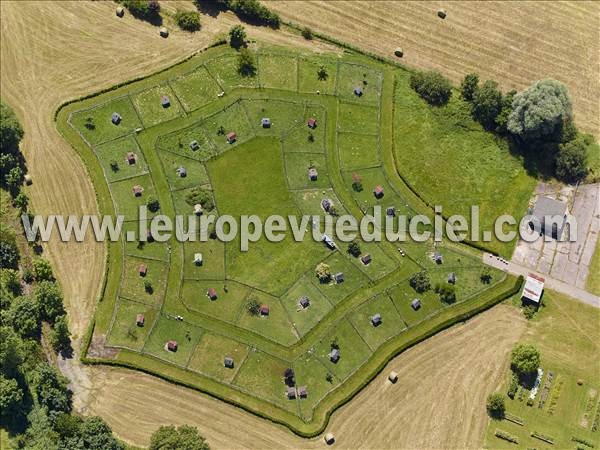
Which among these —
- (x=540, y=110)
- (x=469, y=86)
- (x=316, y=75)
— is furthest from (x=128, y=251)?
(x=540, y=110)

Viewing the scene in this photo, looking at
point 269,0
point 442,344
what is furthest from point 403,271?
point 269,0

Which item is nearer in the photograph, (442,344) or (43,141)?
(442,344)

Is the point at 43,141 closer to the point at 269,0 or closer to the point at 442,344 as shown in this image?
the point at 269,0

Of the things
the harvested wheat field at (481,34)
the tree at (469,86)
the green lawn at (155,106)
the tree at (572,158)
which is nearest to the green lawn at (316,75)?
the harvested wheat field at (481,34)

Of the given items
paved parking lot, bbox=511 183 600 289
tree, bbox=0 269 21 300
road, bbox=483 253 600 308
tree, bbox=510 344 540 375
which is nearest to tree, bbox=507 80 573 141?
paved parking lot, bbox=511 183 600 289

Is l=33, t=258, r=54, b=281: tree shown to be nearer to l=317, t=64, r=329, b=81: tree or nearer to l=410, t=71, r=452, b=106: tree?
l=317, t=64, r=329, b=81: tree

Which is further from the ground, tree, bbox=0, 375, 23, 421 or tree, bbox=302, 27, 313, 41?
tree, bbox=302, 27, 313, 41
